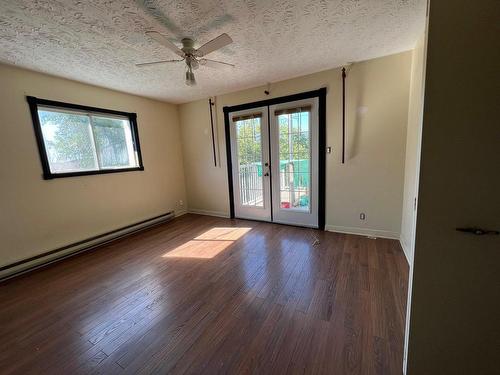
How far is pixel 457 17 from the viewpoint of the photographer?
84 cm

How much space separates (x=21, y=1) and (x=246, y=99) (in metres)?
2.80

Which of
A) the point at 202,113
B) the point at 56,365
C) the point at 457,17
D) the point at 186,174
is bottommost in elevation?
the point at 56,365

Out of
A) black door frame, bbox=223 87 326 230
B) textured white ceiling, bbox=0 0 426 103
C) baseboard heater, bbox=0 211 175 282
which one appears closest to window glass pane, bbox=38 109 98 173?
textured white ceiling, bbox=0 0 426 103

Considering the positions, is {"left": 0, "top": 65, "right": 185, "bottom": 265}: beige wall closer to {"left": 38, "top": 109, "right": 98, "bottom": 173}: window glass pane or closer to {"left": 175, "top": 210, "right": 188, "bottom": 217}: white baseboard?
{"left": 38, "top": 109, "right": 98, "bottom": 173}: window glass pane

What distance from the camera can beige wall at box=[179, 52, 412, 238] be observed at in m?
2.72

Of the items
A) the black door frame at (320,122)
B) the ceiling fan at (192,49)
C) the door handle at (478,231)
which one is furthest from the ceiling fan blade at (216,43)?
the door handle at (478,231)

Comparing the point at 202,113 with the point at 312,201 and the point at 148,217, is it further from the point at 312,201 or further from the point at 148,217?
the point at 312,201

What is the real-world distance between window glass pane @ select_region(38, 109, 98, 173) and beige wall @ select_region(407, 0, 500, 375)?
398cm

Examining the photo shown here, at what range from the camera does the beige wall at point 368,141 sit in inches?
107

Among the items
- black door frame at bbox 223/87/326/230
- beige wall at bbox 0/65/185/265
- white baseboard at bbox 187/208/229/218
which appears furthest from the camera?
white baseboard at bbox 187/208/229/218

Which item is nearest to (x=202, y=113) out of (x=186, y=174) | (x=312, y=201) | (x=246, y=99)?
(x=246, y=99)

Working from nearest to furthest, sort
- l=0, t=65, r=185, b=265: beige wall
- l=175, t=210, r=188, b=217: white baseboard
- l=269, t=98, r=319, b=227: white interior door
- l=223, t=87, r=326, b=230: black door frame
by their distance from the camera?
l=0, t=65, r=185, b=265: beige wall → l=223, t=87, r=326, b=230: black door frame → l=269, t=98, r=319, b=227: white interior door → l=175, t=210, r=188, b=217: white baseboard

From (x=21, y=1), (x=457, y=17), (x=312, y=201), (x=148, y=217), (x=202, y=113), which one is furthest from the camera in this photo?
(x=202, y=113)

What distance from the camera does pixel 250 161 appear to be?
3943mm
